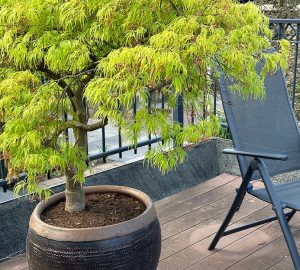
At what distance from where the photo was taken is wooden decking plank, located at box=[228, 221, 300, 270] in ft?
8.82

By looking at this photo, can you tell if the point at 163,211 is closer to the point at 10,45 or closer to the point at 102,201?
the point at 102,201


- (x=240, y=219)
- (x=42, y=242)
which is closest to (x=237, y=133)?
(x=240, y=219)

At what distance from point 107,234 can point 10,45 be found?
0.84 metres

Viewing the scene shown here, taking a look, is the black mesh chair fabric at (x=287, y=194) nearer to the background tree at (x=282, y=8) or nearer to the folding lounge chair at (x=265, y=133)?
the folding lounge chair at (x=265, y=133)

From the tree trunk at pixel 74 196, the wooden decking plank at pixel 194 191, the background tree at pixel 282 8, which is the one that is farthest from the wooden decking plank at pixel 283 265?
the background tree at pixel 282 8

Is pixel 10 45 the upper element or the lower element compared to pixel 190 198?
upper

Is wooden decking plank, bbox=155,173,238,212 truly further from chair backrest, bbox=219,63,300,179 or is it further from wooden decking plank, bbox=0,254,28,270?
wooden decking plank, bbox=0,254,28,270

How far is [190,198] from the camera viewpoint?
3.71m

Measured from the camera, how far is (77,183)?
2279 millimetres

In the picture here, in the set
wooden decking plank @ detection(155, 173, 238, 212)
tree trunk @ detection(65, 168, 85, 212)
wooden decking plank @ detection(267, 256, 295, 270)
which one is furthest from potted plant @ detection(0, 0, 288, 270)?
wooden decking plank @ detection(155, 173, 238, 212)

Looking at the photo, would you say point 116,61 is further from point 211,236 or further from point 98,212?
point 211,236

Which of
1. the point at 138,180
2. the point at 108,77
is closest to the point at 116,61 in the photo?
the point at 108,77

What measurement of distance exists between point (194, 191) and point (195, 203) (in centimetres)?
25

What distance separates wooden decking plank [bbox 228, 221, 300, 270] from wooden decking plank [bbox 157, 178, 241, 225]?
0.70 m
